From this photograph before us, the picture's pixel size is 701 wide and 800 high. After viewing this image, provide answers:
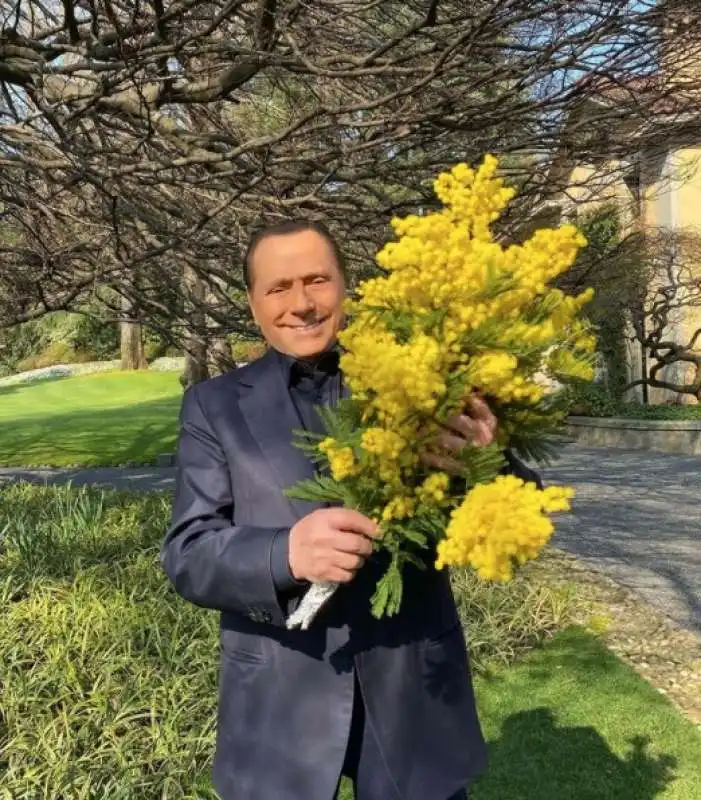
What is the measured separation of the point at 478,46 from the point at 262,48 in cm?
89

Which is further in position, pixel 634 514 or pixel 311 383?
pixel 634 514

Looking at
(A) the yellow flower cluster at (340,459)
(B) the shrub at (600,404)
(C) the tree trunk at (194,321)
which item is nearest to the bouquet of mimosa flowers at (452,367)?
(A) the yellow flower cluster at (340,459)

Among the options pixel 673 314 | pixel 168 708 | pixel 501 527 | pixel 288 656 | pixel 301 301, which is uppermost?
pixel 301 301

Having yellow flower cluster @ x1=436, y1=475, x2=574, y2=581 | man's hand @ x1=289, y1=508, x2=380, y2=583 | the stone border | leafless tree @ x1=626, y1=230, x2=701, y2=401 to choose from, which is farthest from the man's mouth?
leafless tree @ x1=626, y1=230, x2=701, y2=401

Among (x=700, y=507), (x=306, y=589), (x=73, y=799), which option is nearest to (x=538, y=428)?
(x=306, y=589)

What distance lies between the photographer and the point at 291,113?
5023 millimetres

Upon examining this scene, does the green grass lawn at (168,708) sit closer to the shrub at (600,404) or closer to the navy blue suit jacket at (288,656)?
the navy blue suit jacket at (288,656)

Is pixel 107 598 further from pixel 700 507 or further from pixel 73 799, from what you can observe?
pixel 700 507

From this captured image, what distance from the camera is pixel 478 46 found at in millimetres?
3121

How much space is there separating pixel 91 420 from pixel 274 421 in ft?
58.9

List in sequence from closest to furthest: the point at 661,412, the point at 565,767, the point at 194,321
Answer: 1. the point at 565,767
2. the point at 194,321
3. the point at 661,412

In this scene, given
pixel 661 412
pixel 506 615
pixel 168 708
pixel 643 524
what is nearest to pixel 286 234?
pixel 168 708

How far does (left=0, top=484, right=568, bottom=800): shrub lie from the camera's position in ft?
9.20

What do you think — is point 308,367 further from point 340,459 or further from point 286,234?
point 340,459
